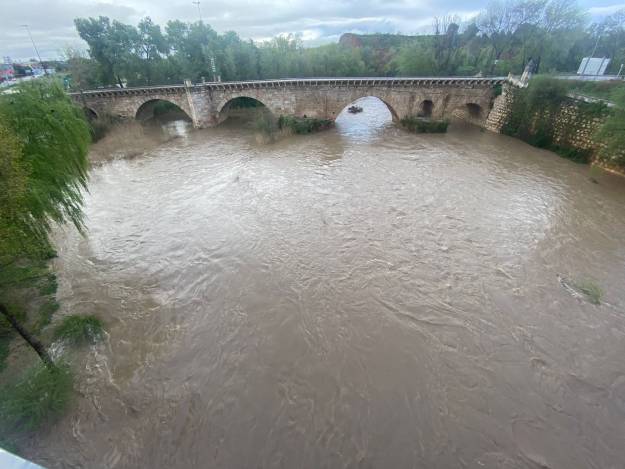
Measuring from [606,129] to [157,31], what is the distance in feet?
139

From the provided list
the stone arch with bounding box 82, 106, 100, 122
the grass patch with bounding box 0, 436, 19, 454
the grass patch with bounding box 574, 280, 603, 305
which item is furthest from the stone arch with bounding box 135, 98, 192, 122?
the grass patch with bounding box 574, 280, 603, 305

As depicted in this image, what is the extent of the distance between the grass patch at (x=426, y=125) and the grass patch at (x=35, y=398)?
83.0 feet

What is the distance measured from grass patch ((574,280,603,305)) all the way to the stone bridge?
67.0 ft

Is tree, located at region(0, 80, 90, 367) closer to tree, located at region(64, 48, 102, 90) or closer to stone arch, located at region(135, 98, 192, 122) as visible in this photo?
stone arch, located at region(135, 98, 192, 122)

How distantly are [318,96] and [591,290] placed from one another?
2338cm

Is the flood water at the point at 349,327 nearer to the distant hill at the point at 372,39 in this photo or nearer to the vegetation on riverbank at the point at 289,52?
the vegetation on riverbank at the point at 289,52

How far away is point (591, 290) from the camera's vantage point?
8320mm

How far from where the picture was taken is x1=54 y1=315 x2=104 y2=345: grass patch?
23.7ft

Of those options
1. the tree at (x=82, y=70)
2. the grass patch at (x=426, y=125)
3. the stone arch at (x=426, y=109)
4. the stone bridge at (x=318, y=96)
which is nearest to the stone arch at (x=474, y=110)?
the stone bridge at (x=318, y=96)

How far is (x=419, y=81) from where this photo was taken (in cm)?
2408

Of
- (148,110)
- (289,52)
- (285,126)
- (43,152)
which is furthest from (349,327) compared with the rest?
(289,52)

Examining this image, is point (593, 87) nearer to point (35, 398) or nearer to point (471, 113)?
point (471, 113)

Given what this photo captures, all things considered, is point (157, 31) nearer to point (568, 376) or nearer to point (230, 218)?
point (230, 218)

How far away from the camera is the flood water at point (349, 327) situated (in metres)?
5.43
